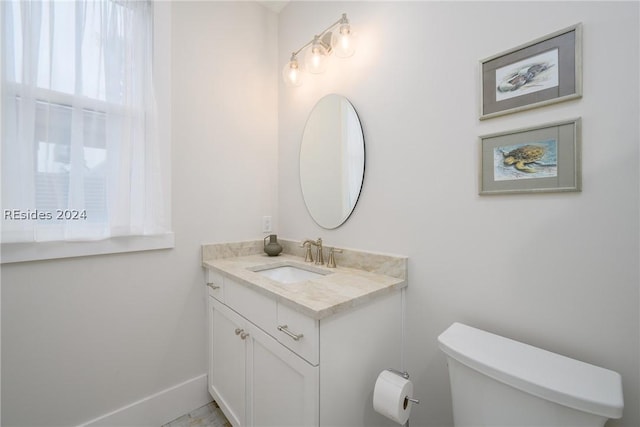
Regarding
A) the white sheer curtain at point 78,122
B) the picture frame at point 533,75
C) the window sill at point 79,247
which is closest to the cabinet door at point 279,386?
the window sill at point 79,247

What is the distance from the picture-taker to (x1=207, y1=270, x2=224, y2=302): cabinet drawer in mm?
1465

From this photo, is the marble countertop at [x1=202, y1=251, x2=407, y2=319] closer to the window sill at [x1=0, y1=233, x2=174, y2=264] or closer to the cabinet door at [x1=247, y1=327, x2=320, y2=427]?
the cabinet door at [x1=247, y1=327, x2=320, y2=427]

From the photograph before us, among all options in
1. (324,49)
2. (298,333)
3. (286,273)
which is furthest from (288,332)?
(324,49)

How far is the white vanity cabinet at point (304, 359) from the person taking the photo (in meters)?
0.91

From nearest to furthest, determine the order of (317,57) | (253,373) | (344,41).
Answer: (253,373) → (344,41) → (317,57)

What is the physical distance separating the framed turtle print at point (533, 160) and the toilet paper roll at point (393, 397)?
0.75m

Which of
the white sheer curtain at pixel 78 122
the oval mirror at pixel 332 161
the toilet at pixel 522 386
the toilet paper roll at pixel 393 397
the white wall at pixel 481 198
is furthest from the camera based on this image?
the oval mirror at pixel 332 161

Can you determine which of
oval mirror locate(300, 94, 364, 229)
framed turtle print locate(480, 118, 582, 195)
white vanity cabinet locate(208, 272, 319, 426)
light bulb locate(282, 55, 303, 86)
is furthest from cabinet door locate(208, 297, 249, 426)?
light bulb locate(282, 55, 303, 86)

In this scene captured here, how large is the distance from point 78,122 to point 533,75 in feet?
6.13

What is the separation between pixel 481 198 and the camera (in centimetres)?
101

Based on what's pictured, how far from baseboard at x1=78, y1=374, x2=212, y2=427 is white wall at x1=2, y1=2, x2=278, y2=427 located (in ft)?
0.10

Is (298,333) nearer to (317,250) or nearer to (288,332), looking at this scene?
(288,332)

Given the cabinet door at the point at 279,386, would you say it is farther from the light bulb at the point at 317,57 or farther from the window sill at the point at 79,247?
the light bulb at the point at 317,57

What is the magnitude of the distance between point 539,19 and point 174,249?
6.32ft
